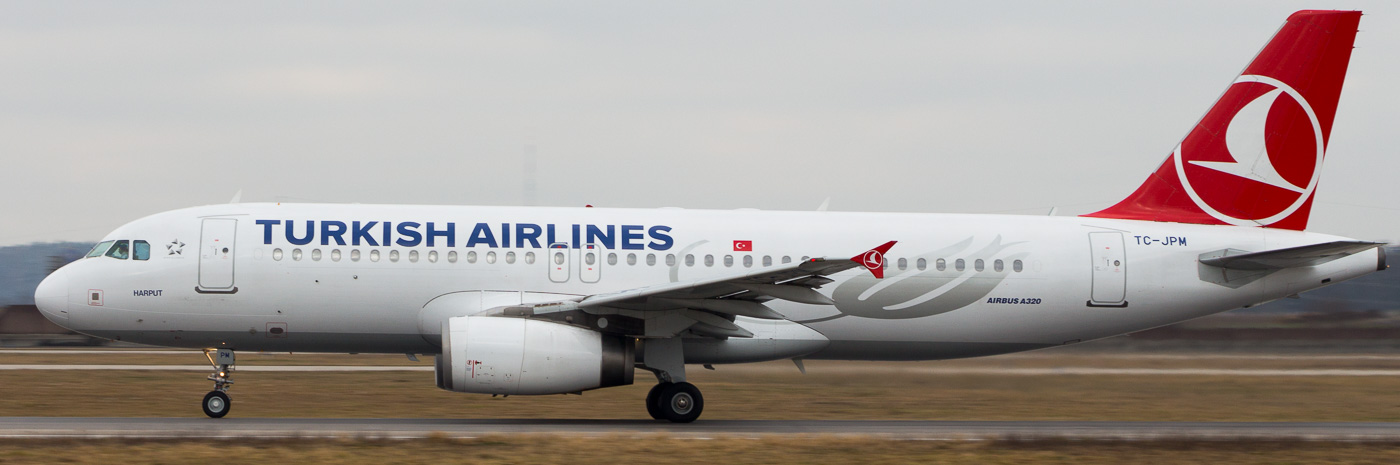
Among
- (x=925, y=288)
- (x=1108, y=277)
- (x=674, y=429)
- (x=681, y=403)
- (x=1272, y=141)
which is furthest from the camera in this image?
(x=1272, y=141)

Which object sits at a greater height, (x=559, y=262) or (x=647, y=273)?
(x=559, y=262)

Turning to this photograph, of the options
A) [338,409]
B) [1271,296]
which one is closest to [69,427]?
[338,409]

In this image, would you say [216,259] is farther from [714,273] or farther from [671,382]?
[714,273]

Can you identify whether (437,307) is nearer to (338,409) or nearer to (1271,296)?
(338,409)

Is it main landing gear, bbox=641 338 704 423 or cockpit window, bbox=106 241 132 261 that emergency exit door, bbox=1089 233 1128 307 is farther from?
cockpit window, bbox=106 241 132 261

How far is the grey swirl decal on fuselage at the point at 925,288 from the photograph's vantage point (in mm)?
17500

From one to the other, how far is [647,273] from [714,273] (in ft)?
2.98

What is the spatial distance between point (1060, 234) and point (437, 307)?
8754mm

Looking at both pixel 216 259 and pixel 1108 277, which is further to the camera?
pixel 1108 277

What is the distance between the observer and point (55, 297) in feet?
54.3

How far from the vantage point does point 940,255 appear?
1794cm

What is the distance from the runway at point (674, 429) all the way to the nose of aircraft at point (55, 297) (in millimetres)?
1343

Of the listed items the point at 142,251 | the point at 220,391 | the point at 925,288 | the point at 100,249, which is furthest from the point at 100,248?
the point at 925,288

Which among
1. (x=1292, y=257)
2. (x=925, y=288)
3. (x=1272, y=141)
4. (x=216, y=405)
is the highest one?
(x=1272, y=141)
